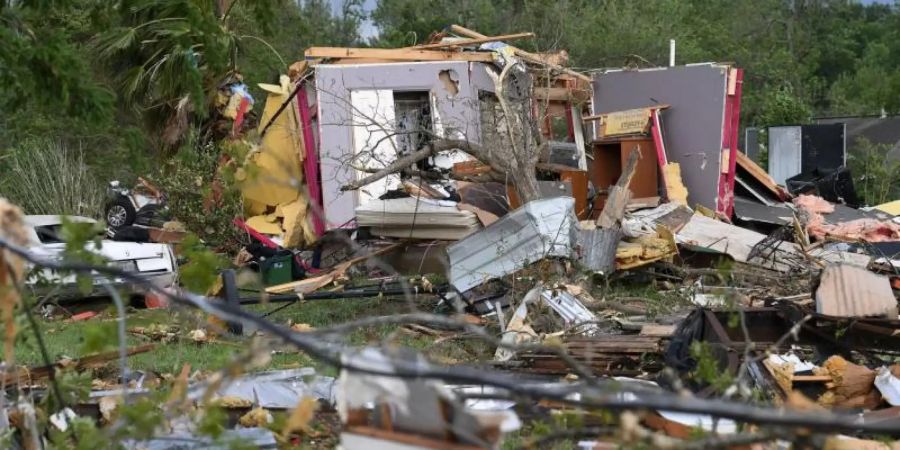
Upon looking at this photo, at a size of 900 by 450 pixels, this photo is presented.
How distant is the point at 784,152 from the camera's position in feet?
80.1

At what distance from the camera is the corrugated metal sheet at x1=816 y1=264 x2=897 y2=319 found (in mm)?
7875

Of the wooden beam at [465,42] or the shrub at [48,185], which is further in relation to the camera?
the shrub at [48,185]

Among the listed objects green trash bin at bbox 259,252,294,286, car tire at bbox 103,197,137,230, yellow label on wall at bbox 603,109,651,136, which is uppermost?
yellow label on wall at bbox 603,109,651,136

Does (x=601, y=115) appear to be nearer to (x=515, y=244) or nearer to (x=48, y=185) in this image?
(x=515, y=244)

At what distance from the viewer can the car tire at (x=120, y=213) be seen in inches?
723

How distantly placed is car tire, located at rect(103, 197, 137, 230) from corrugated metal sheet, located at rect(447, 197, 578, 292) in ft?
31.8

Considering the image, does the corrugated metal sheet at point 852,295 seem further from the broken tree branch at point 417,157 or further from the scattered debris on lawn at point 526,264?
the broken tree branch at point 417,157

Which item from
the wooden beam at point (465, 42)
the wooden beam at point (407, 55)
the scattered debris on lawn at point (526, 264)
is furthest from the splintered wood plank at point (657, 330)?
the wooden beam at point (465, 42)

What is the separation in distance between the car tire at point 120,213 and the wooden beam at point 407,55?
4941mm

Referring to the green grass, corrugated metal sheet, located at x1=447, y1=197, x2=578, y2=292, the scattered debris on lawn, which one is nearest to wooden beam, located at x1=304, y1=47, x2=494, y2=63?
the scattered debris on lawn

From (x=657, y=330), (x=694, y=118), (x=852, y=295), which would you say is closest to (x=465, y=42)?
(x=694, y=118)

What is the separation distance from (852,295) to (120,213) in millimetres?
13905

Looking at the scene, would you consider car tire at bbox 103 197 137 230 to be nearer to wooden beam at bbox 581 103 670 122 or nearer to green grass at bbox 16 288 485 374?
green grass at bbox 16 288 485 374

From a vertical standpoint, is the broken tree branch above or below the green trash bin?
above
